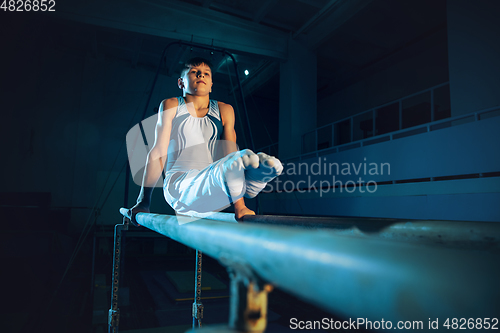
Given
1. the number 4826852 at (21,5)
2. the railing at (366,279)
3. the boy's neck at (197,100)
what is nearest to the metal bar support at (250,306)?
the railing at (366,279)

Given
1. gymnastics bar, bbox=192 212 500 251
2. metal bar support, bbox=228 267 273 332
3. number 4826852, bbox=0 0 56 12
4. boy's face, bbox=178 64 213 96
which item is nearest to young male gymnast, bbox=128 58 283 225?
boy's face, bbox=178 64 213 96

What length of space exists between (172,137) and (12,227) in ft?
22.0

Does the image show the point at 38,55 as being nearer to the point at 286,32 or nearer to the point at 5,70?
the point at 5,70

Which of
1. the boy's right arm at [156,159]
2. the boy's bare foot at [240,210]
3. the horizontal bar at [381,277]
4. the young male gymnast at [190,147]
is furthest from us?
the boy's right arm at [156,159]

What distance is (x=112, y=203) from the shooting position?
9031 mm

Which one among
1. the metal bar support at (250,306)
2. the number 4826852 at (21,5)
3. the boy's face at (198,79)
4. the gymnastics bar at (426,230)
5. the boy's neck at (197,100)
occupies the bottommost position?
the metal bar support at (250,306)

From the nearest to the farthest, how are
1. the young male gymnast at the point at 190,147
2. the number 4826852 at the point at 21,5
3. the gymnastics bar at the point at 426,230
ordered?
the gymnastics bar at the point at 426,230, the young male gymnast at the point at 190,147, the number 4826852 at the point at 21,5

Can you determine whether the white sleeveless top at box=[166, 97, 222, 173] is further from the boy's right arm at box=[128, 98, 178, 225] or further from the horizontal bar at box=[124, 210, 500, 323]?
the horizontal bar at box=[124, 210, 500, 323]

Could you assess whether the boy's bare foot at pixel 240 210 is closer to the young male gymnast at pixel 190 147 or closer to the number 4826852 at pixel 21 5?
the young male gymnast at pixel 190 147

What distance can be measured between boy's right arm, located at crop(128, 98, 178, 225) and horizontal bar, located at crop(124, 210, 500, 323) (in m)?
1.64

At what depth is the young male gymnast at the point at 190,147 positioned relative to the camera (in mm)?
1641

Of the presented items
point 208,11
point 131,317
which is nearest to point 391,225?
point 131,317

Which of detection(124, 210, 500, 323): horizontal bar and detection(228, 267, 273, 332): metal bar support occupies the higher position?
detection(124, 210, 500, 323): horizontal bar

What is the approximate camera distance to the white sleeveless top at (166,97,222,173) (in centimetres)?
197
